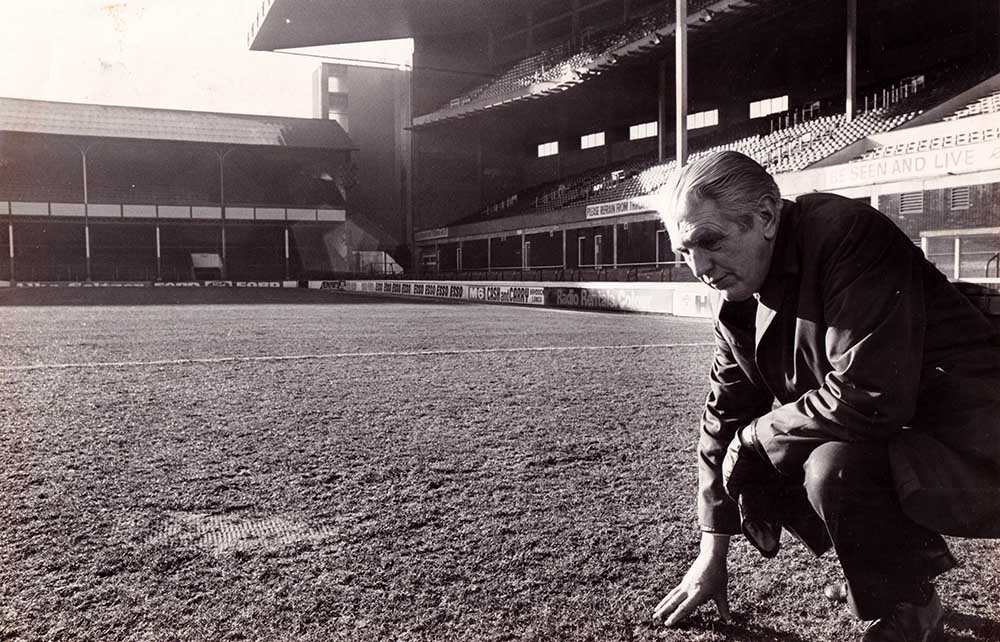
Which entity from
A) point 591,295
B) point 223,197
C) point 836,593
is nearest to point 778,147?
point 591,295

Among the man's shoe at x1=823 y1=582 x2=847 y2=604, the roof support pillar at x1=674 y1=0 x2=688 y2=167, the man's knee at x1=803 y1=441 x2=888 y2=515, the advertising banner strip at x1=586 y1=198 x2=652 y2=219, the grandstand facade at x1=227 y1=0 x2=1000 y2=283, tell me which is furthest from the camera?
the advertising banner strip at x1=586 y1=198 x2=652 y2=219

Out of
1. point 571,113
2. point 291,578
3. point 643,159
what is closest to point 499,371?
point 291,578

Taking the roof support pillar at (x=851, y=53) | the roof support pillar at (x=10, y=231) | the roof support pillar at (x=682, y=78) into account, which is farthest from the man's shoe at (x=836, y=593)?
the roof support pillar at (x=10, y=231)

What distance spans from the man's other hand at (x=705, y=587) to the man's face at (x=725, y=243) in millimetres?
669

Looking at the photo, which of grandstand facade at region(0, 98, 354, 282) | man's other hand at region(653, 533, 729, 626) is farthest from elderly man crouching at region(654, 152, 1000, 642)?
grandstand facade at region(0, 98, 354, 282)

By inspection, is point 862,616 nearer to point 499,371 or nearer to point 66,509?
point 66,509

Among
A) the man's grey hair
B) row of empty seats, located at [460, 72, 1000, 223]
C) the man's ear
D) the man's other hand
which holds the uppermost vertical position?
row of empty seats, located at [460, 72, 1000, 223]

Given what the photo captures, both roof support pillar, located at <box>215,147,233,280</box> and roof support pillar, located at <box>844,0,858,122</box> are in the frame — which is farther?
roof support pillar, located at <box>215,147,233,280</box>

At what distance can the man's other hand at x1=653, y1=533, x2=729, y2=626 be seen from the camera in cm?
193

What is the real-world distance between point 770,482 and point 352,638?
1.04 metres

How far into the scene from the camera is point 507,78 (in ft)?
135

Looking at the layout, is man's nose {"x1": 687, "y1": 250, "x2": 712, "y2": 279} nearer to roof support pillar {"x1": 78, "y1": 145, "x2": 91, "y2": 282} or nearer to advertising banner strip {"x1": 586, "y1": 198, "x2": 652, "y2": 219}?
advertising banner strip {"x1": 586, "y1": 198, "x2": 652, "y2": 219}

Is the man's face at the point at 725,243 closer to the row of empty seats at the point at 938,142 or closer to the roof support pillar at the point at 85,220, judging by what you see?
the row of empty seats at the point at 938,142

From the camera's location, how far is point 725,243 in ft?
5.39
